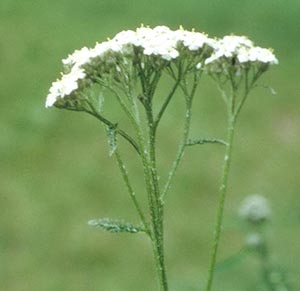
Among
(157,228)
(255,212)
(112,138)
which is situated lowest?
(157,228)

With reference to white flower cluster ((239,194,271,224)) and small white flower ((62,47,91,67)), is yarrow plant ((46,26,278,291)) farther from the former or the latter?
white flower cluster ((239,194,271,224))

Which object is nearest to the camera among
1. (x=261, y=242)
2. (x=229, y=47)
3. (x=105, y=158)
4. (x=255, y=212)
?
(x=229, y=47)

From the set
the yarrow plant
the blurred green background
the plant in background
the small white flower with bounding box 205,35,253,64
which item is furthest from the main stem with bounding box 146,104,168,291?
the blurred green background

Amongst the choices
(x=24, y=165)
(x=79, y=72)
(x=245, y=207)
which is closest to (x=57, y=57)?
(x=24, y=165)

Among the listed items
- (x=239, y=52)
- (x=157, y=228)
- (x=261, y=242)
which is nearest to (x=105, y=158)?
(x=261, y=242)

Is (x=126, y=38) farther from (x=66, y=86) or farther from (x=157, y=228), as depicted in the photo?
(x=157, y=228)

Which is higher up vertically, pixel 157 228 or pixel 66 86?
pixel 66 86

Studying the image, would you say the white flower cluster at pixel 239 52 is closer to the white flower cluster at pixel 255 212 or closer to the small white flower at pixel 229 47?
the small white flower at pixel 229 47

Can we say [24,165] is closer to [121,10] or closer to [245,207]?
[121,10]
